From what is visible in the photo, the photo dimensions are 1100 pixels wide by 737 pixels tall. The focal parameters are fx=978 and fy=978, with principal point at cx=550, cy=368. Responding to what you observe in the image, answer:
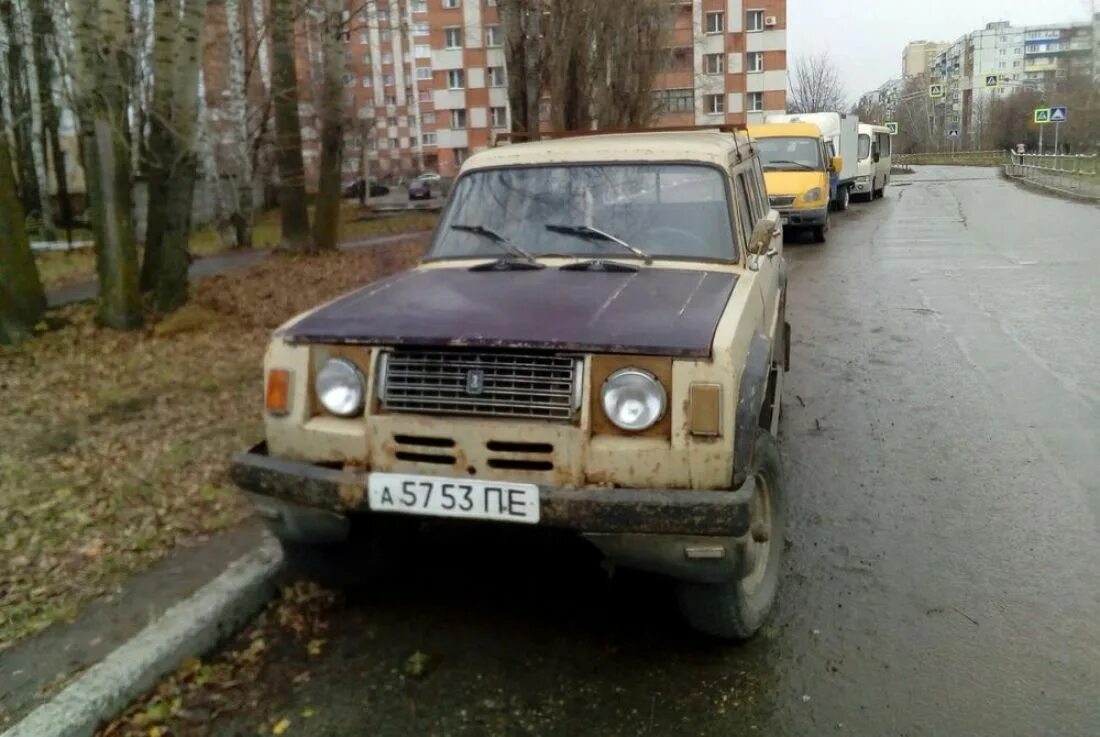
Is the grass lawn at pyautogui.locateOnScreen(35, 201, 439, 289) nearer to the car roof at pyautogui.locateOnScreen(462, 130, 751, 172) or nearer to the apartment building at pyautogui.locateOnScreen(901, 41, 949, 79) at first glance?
the car roof at pyautogui.locateOnScreen(462, 130, 751, 172)

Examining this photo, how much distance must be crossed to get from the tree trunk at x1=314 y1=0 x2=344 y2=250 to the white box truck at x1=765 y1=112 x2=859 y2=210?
44.3ft

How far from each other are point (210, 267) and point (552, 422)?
651 inches

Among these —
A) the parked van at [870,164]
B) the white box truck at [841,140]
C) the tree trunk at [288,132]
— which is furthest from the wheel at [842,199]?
the tree trunk at [288,132]

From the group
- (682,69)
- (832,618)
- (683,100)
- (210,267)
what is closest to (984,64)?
(682,69)

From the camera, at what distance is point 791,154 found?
65.8 ft

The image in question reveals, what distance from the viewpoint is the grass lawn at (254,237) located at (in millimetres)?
18094

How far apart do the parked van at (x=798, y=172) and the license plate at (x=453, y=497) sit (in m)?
15.8

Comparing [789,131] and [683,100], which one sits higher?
[683,100]

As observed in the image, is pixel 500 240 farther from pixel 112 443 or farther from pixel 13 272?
pixel 13 272

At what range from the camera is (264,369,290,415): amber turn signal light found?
372cm

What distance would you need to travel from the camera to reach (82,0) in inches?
377

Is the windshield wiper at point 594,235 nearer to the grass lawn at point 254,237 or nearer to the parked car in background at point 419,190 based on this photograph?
the grass lawn at point 254,237

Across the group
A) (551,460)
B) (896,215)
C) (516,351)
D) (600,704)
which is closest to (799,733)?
(600,704)

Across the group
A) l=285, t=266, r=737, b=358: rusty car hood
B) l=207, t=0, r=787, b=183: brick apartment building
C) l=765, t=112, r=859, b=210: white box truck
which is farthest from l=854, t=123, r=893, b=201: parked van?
l=285, t=266, r=737, b=358: rusty car hood
